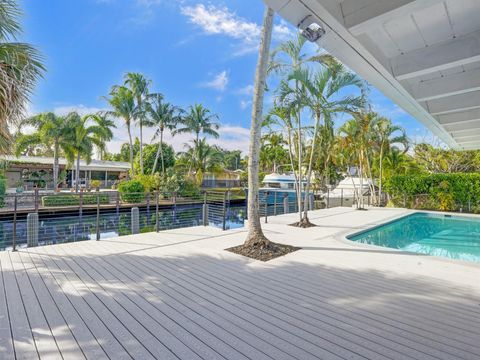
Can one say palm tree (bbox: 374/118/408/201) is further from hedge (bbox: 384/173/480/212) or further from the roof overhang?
the roof overhang

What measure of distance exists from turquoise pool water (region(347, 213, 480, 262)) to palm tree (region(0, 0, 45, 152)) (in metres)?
6.72

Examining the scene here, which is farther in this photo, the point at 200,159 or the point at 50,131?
the point at 200,159

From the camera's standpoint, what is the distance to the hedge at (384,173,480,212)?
39.2 feet

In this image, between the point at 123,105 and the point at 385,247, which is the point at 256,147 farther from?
the point at 123,105

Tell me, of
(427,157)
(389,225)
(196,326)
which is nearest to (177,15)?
(389,225)

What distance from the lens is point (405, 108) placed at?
3.17m

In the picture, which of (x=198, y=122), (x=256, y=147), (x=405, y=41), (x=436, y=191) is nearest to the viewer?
(x=405, y=41)

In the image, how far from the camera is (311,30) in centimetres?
170

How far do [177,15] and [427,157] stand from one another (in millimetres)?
16818

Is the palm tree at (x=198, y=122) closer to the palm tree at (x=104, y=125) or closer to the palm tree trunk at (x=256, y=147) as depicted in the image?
the palm tree at (x=104, y=125)

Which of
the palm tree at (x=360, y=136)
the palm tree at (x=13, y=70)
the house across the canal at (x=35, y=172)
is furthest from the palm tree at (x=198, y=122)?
the palm tree at (x=13, y=70)

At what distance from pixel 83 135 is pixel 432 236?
1806 centimetres

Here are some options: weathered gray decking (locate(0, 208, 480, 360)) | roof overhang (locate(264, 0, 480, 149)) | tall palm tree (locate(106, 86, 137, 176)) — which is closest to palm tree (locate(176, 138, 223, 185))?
tall palm tree (locate(106, 86, 137, 176))

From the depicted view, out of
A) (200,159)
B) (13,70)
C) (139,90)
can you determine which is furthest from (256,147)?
(200,159)
